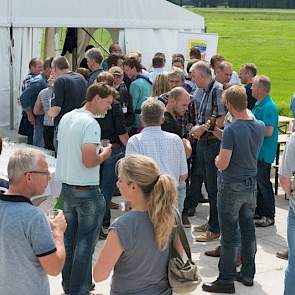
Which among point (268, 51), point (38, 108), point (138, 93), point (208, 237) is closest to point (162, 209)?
point (208, 237)

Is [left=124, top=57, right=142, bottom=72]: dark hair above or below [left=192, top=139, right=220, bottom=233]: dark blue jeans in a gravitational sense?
above

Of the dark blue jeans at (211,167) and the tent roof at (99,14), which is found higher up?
the tent roof at (99,14)

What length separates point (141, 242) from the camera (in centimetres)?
325

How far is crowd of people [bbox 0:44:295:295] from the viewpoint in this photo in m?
3.25

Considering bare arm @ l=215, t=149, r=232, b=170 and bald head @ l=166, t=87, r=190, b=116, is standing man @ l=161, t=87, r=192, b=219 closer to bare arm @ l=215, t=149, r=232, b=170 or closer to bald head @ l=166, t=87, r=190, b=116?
bald head @ l=166, t=87, r=190, b=116

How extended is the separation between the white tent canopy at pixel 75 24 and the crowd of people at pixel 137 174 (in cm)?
191

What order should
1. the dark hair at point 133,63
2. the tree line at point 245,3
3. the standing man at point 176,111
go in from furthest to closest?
1. the tree line at point 245,3
2. the dark hair at point 133,63
3. the standing man at point 176,111

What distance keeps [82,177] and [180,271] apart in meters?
1.82

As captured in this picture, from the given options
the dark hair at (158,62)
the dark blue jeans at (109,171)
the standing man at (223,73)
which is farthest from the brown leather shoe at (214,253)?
the dark hair at (158,62)

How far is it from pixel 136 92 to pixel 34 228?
4994 millimetres

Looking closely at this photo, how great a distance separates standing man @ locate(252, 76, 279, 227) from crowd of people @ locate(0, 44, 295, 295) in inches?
0.5

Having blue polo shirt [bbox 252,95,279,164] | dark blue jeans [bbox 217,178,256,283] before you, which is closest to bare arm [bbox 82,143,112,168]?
dark blue jeans [bbox 217,178,256,283]

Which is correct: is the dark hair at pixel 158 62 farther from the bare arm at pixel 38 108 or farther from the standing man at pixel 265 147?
the standing man at pixel 265 147

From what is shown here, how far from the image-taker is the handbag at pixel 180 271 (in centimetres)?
333
